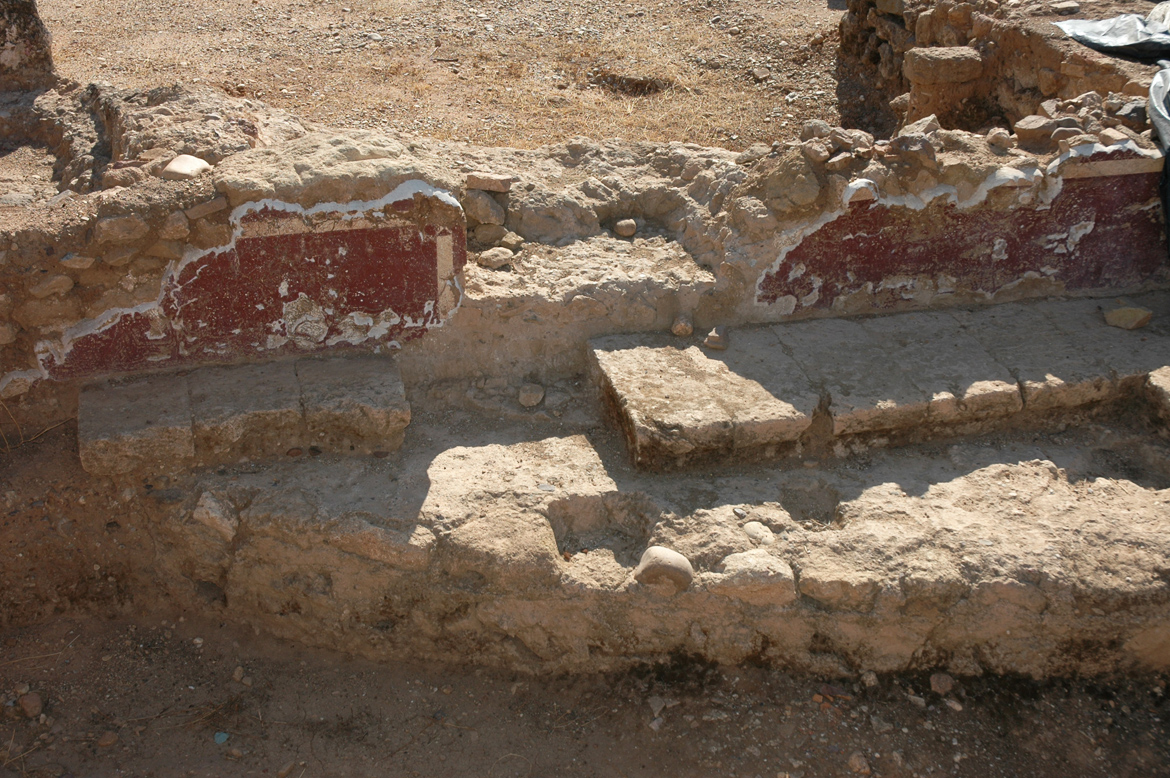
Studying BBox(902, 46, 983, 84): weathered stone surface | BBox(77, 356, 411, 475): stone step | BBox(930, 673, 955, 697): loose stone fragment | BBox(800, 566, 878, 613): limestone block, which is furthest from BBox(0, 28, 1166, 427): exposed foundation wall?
BBox(902, 46, 983, 84): weathered stone surface

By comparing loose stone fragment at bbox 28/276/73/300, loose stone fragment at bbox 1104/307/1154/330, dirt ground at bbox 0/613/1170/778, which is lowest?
dirt ground at bbox 0/613/1170/778

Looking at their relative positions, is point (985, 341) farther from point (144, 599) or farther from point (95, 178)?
point (95, 178)

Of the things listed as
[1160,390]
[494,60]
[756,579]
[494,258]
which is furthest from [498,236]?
[494,60]

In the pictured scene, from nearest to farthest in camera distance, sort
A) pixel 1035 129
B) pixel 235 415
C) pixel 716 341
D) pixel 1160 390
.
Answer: pixel 235 415 < pixel 1160 390 < pixel 716 341 < pixel 1035 129

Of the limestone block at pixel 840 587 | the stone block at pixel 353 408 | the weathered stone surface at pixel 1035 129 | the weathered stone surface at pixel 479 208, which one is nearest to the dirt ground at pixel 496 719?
the limestone block at pixel 840 587

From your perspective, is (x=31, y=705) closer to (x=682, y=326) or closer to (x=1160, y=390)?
(x=682, y=326)

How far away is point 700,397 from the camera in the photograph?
3.32 metres

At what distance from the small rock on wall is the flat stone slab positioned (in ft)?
11.2

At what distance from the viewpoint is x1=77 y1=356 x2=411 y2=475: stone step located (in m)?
3.03

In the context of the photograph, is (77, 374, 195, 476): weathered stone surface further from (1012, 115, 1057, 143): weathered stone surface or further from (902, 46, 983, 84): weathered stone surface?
(902, 46, 983, 84): weathered stone surface

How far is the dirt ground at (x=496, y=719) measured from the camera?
284cm

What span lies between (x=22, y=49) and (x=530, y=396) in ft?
11.1

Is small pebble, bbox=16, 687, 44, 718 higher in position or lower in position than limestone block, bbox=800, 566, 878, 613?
lower

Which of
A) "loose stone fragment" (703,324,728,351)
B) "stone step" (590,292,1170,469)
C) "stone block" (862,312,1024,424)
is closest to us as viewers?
"stone step" (590,292,1170,469)
